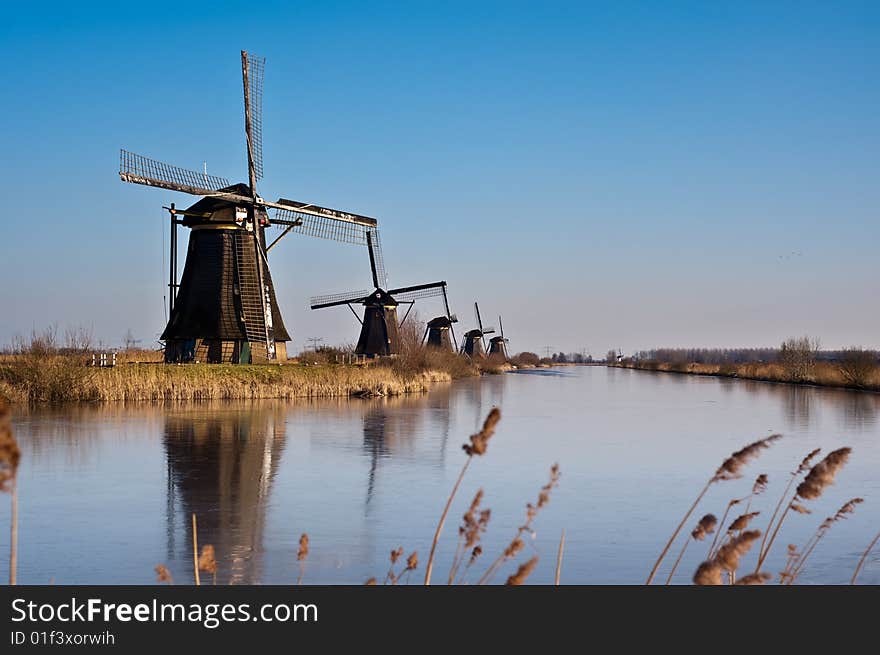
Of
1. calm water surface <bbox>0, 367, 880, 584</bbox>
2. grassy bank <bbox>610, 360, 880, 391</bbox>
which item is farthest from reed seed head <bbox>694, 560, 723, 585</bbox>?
grassy bank <bbox>610, 360, 880, 391</bbox>

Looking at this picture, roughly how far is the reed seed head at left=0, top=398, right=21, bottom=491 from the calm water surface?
4343 millimetres

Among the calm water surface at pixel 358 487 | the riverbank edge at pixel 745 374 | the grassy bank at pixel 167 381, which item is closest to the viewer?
the calm water surface at pixel 358 487

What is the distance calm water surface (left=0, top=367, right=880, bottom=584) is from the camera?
684 cm

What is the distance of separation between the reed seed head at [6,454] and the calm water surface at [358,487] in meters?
4.34

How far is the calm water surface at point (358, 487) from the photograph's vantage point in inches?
269

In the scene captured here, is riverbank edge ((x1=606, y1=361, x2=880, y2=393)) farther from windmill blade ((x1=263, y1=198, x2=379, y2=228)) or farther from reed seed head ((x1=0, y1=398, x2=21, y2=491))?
reed seed head ((x1=0, y1=398, x2=21, y2=491))

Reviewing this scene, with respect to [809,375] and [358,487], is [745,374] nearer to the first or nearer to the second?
[809,375]

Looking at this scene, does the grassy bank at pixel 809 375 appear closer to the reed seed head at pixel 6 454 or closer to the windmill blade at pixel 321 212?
the windmill blade at pixel 321 212

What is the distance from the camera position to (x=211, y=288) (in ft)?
86.9

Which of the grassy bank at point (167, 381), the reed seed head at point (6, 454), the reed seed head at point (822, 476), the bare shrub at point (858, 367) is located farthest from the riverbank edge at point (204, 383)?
the reed seed head at point (822, 476)

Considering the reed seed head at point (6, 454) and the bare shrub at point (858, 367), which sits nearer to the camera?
the reed seed head at point (6, 454)

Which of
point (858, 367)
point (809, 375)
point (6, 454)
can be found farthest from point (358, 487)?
point (809, 375)
